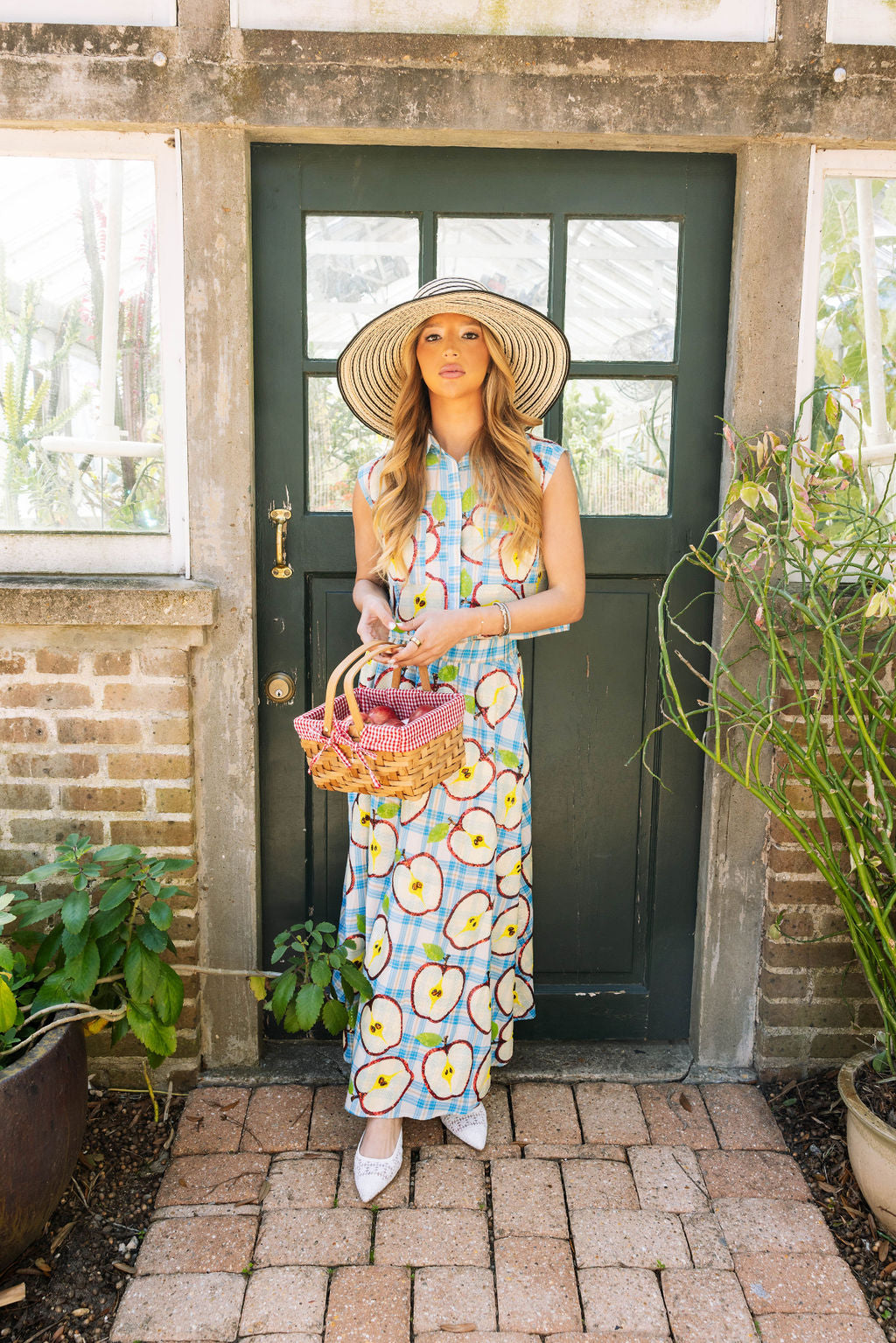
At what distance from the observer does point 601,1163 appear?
2490mm

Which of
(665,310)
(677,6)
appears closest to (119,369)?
(665,310)

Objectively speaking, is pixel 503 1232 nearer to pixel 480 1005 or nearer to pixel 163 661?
pixel 480 1005

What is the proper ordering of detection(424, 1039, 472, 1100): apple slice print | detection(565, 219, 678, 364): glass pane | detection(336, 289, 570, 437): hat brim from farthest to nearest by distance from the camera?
detection(565, 219, 678, 364): glass pane → detection(424, 1039, 472, 1100): apple slice print → detection(336, 289, 570, 437): hat brim

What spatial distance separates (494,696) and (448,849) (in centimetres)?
39

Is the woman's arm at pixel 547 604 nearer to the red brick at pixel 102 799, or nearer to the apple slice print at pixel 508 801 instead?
the apple slice print at pixel 508 801

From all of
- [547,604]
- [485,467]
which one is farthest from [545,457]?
[547,604]

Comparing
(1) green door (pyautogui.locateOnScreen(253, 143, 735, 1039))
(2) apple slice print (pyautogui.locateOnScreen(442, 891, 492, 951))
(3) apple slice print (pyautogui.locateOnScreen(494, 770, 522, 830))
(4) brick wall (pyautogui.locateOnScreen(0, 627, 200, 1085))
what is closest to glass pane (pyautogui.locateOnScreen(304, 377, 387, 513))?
(1) green door (pyautogui.locateOnScreen(253, 143, 735, 1039))

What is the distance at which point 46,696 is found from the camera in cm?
262

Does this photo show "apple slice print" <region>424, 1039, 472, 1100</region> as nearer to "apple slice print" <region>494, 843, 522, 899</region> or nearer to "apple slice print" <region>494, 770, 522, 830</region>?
"apple slice print" <region>494, 843, 522, 899</region>

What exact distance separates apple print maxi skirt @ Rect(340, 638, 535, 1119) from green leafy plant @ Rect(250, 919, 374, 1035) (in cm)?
6

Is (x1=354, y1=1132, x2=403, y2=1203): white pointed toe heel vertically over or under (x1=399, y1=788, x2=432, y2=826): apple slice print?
under

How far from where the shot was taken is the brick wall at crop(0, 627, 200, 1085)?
2613mm

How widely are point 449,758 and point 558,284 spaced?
1.38 metres

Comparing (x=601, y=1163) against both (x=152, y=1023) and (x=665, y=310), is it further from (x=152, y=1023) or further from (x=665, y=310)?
(x=665, y=310)
